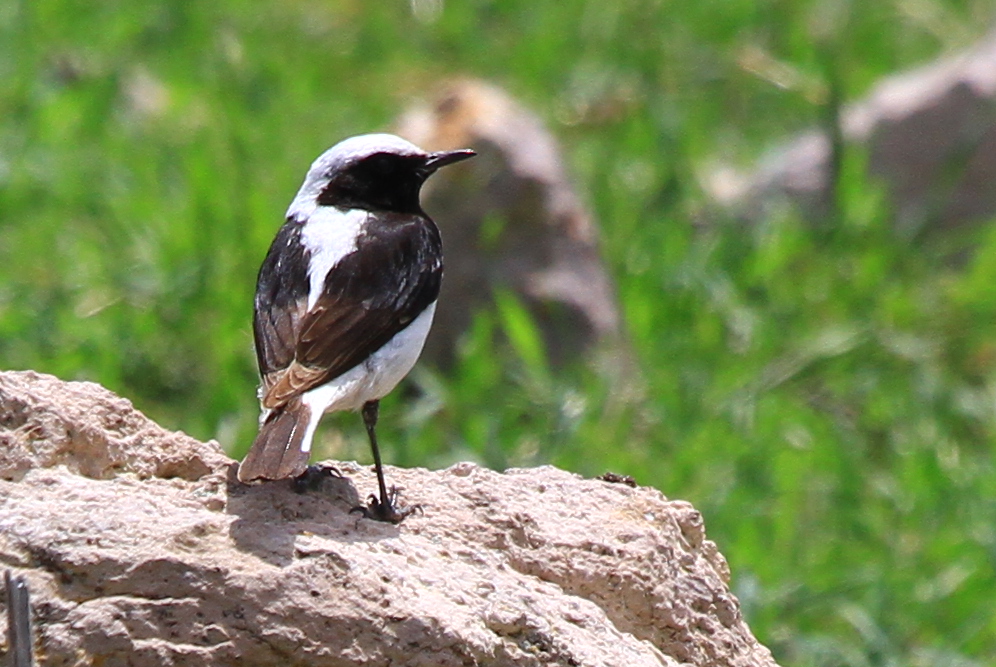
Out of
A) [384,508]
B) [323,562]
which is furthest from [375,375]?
[323,562]

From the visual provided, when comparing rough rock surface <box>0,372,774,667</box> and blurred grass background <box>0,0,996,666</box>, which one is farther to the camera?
blurred grass background <box>0,0,996,666</box>

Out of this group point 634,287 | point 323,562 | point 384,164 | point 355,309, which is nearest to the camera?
point 323,562

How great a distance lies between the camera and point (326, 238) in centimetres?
498

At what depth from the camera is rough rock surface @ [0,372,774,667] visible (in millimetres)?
3396

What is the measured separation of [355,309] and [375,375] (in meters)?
0.17

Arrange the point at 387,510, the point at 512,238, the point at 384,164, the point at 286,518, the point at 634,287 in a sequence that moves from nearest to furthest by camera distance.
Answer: the point at 286,518
the point at 387,510
the point at 384,164
the point at 512,238
the point at 634,287

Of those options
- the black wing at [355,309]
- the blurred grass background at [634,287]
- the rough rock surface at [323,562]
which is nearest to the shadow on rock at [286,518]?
the rough rock surface at [323,562]

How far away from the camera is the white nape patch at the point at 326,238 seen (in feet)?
15.5

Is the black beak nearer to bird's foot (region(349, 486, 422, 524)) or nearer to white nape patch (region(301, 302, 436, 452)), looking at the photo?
white nape patch (region(301, 302, 436, 452))

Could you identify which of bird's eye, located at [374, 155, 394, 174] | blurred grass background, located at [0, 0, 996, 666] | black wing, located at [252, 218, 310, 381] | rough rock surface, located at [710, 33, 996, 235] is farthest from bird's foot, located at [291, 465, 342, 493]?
rough rock surface, located at [710, 33, 996, 235]

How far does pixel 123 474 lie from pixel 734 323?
4434 millimetres

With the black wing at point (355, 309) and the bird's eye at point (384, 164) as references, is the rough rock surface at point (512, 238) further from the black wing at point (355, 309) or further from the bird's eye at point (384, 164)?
the black wing at point (355, 309)

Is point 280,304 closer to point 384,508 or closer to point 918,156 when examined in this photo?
point 384,508

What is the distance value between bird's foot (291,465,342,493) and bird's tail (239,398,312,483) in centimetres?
8
